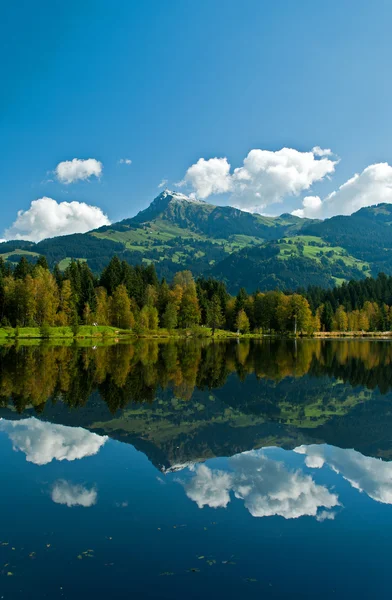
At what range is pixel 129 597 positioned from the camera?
347 inches

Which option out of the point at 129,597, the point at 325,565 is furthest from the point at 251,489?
the point at 129,597

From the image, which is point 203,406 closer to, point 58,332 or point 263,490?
point 263,490

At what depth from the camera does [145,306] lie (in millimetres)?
126375

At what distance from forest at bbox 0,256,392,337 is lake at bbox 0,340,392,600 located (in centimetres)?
8452

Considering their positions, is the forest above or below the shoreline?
above

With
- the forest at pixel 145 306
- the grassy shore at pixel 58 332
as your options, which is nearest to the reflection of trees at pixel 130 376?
the grassy shore at pixel 58 332

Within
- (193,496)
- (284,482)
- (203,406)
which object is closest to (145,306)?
(203,406)

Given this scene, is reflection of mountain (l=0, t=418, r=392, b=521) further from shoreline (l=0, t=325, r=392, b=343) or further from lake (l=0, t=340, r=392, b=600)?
shoreline (l=0, t=325, r=392, b=343)

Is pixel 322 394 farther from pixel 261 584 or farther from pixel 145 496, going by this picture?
pixel 261 584

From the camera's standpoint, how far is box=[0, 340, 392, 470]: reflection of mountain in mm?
21016

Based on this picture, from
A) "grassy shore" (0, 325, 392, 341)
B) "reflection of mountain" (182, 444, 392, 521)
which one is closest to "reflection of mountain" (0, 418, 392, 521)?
"reflection of mountain" (182, 444, 392, 521)

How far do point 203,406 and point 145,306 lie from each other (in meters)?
99.3

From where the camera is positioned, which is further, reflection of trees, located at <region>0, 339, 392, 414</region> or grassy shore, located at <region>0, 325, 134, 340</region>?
grassy shore, located at <region>0, 325, 134, 340</region>

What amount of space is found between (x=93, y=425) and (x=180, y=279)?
479ft
